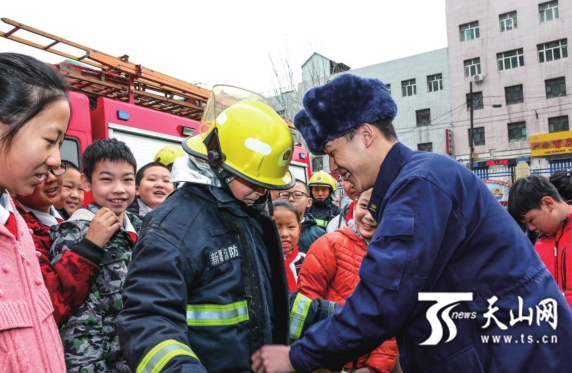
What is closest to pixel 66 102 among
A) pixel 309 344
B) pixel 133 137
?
pixel 309 344

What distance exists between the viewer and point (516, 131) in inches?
1136

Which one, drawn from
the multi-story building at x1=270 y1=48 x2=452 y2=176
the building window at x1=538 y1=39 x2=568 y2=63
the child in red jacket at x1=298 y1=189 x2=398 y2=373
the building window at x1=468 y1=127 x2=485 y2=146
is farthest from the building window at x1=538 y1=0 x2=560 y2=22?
the child in red jacket at x1=298 y1=189 x2=398 y2=373

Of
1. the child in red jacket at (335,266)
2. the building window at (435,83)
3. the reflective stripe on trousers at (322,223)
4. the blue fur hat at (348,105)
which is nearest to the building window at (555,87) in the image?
the building window at (435,83)

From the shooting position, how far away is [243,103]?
1.82 metres

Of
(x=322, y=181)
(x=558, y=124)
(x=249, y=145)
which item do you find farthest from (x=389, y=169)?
(x=558, y=124)

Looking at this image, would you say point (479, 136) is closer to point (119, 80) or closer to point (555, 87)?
point (555, 87)

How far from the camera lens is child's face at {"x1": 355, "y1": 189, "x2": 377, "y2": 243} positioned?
318cm

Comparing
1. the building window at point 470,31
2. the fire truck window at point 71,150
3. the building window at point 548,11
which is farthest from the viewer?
the building window at point 470,31

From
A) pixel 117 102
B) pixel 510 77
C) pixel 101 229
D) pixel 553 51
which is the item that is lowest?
pixel 101 229

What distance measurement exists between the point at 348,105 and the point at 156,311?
125 cm

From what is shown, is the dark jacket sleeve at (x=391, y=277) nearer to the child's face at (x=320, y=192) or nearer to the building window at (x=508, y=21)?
the child's face at (x=320, y=192)

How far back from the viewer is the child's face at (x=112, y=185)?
253cm

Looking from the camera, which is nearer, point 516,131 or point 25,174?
point 25,174

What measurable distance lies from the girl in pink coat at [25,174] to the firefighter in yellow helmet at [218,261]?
0.26 meters
